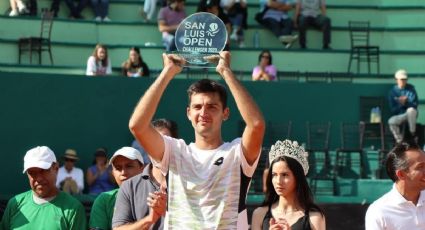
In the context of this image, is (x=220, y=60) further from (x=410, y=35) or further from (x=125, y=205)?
(x=410, y=35)

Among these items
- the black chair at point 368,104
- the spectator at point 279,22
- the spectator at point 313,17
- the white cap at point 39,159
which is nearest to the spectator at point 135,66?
the spectator at point 279,22

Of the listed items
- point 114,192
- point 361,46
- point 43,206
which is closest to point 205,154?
point 114,192

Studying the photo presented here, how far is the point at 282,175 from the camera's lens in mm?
7477

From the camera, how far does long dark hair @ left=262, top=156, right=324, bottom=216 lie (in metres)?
7.38

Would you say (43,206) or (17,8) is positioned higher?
(17,8)

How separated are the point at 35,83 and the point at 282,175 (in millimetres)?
9215

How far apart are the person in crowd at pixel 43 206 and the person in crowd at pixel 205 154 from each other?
2.39m

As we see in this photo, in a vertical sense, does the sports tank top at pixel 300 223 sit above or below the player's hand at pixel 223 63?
below

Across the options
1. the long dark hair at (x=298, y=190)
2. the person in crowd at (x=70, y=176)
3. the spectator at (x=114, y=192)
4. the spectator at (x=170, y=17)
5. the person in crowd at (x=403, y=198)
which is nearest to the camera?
the person in crowd at (x=403, y=198)

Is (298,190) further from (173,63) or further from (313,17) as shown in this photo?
(313,17)

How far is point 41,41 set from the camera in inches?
725

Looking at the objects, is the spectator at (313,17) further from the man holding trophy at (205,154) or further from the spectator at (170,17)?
the man holding trophy at (205,154)

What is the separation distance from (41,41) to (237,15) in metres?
3.56

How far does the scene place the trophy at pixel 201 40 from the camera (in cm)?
607
